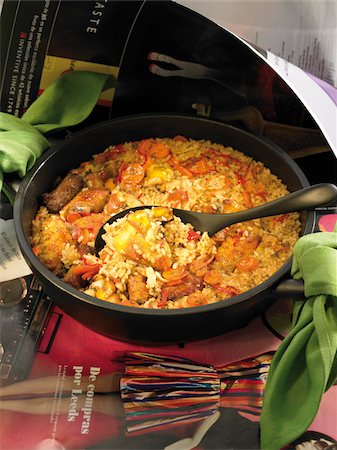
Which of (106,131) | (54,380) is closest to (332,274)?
(54,380)

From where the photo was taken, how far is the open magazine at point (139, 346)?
105cm

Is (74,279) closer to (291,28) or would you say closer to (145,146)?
(145,146)

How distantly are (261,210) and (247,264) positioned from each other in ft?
Answer: 0.36

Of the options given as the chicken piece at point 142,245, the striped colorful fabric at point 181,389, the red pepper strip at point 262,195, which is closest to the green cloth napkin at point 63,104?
the chicken piece at point 142,245

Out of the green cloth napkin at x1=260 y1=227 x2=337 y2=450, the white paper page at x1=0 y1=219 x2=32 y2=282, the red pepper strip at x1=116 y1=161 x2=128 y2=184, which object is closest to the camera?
the green cloth napkin at x1=260 y1=227 x2=337 y2=450

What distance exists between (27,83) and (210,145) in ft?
1.53

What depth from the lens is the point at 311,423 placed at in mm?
1002

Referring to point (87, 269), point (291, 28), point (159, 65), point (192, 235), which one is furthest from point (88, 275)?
point (291, 28)

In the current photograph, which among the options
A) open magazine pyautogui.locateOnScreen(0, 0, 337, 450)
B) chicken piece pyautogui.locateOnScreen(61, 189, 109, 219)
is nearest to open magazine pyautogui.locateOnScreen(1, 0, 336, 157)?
open magazine pyautogui.locateOnScreen(0, 0, 337, 450)

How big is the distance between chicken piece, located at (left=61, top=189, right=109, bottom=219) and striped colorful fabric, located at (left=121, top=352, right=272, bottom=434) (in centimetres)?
34

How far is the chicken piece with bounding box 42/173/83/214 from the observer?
4.33 feet

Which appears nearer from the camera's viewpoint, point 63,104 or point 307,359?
point 307,359

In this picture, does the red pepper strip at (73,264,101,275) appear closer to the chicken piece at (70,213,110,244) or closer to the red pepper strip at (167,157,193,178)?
the chicken piece at (70,213,110,244)

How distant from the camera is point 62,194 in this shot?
133cm
